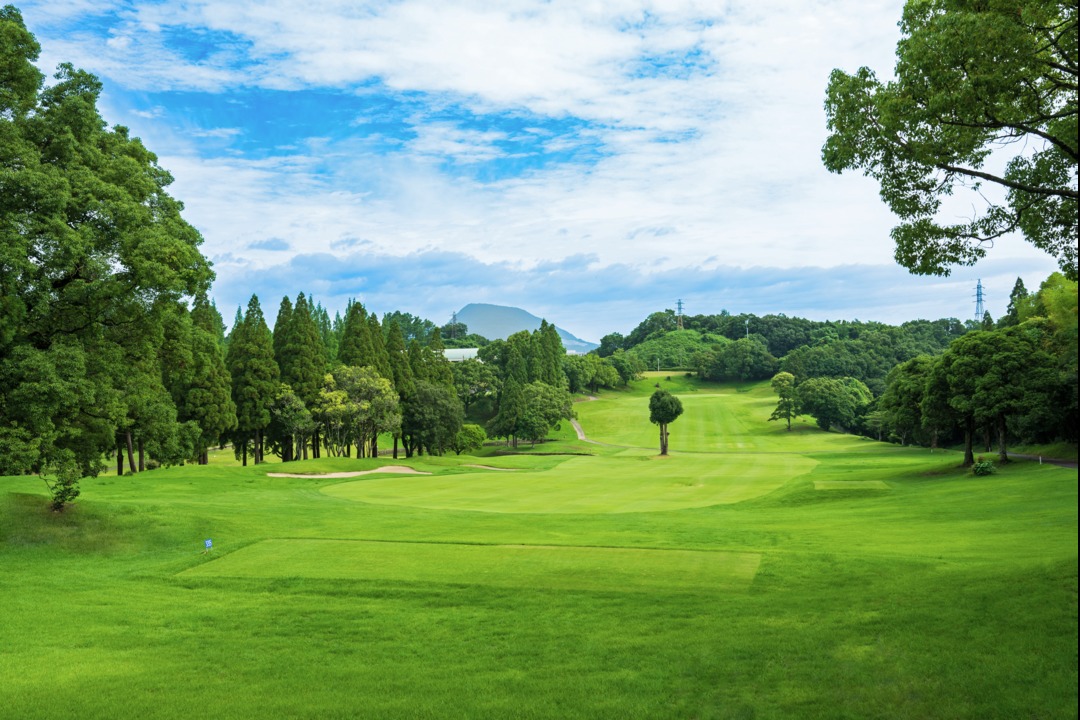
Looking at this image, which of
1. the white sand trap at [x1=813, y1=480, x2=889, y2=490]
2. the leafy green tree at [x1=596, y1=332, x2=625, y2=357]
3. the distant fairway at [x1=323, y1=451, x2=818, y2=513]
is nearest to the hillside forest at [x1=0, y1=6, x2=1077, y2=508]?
the white sand trap at [x1=813, y1=480, x2=889, y2=490]

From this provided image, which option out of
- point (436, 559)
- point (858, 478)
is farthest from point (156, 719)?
point (858, 478)

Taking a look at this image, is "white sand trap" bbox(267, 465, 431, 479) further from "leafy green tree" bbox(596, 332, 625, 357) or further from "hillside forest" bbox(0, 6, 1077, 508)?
"leafy green tree" bbox(596, 332, 625, 357)

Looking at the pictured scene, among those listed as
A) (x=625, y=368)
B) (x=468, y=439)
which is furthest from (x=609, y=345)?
(x=468, y=439)

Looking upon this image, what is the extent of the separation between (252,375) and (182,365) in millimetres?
29363

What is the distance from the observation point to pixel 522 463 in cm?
5922

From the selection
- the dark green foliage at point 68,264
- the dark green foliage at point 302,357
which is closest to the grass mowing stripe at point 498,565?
the dark green foliage at point 68,264

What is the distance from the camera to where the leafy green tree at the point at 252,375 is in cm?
4853

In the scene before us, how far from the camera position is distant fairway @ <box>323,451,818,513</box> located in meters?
29.9

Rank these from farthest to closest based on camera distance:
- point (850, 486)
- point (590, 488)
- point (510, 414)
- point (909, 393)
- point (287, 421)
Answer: point (510, 414) → point (287, 421) → point (909, 393) → point (590, 488) → point (850, 486)

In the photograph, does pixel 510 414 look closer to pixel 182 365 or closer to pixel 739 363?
pixel 182 365

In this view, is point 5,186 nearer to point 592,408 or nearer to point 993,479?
point 993,479

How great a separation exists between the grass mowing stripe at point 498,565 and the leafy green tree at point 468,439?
46.6 meters

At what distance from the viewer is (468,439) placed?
2648 inches

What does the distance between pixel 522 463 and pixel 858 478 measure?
27.6 meters
